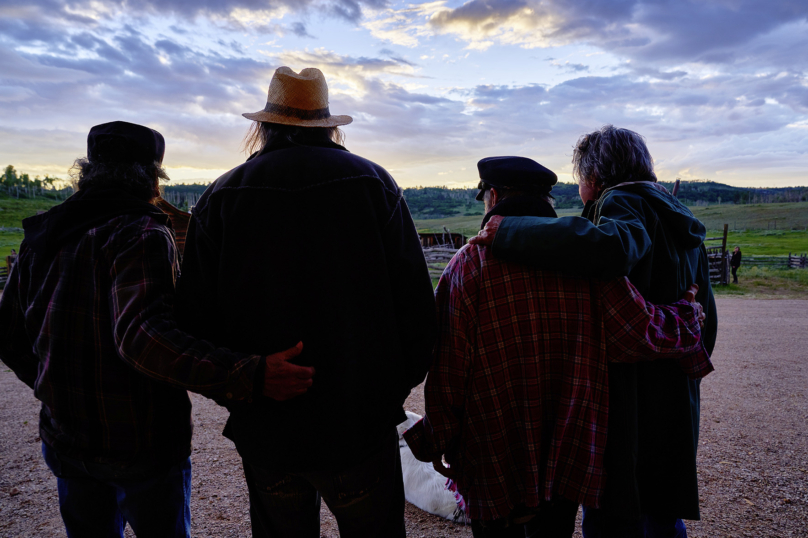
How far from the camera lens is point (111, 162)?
1.86 metres

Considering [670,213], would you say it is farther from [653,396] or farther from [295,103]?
[295,103]

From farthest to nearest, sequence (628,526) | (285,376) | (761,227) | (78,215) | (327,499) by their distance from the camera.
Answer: (761,227)
(628,526)
(78,215)
(327,499)
(285,376)

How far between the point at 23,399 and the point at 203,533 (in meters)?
4.87

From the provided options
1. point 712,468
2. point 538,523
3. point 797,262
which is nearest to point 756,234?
point 797,262

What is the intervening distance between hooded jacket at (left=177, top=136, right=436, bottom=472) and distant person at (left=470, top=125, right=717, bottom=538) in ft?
1.88

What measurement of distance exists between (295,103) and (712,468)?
4.75 m

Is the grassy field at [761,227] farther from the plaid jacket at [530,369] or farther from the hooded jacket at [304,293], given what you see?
the hooded jacket at [304,293]

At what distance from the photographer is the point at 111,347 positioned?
1.73m

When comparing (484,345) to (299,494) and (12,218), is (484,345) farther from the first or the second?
(12,218)

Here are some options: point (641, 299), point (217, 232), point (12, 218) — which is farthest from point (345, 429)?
point (12, 218)

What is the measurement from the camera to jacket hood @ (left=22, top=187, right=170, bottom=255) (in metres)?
1.73

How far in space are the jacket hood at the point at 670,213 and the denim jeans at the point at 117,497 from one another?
2197 mm

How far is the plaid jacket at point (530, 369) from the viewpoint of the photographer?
183cm

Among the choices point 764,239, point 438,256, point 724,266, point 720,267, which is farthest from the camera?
point 764,239
